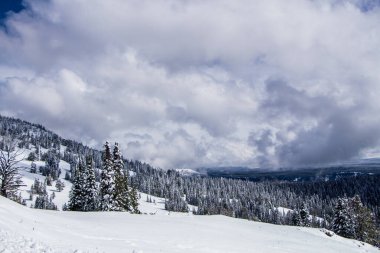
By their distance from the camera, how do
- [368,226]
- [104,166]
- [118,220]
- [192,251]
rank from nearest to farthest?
[192,251] → [118,220] → [104,166] → [368,226]

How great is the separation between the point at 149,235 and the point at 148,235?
0.08m

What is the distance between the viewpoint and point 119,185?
5969 centimetres

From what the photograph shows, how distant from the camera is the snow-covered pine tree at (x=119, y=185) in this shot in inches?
2335

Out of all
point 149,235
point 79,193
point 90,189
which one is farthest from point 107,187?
point 149,235

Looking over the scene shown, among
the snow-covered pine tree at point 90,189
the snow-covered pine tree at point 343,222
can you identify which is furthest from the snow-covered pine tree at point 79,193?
the snow-covered pine tree at point 343,222

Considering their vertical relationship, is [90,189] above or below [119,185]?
Result: below

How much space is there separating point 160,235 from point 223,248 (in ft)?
16.6

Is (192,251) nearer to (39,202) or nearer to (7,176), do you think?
(7,176)

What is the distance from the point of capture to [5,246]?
15641 millimetres

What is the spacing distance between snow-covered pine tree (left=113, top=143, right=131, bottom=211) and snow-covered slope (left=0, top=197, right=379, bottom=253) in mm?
22851

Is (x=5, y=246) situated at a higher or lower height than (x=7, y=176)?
lower

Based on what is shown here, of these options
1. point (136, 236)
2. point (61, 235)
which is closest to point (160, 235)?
point (136, 236)

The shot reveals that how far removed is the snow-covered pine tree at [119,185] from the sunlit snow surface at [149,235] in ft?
74.8

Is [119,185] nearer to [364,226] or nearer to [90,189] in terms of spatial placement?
[90,189]
